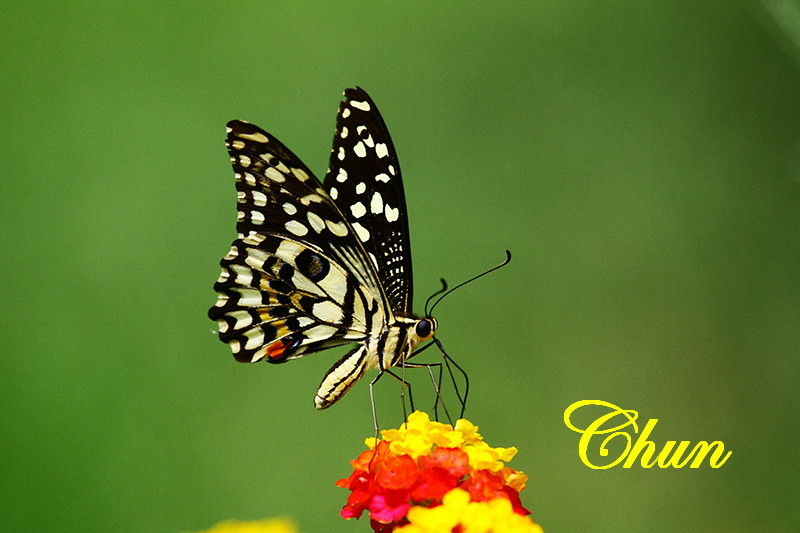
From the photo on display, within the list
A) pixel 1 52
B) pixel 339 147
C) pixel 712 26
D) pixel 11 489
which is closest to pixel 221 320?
pixel 339 147

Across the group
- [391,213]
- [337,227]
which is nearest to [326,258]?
[337,227]

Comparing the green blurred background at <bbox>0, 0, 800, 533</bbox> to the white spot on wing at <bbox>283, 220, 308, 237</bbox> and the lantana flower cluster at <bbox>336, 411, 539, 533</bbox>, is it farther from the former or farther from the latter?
the lantana flower cluster at <bbox>336, 411, 539, 533</bbox>

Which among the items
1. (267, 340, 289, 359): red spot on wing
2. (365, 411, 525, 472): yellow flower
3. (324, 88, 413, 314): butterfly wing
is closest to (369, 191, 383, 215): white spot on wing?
(324, 88, 413, 314): butterfly wing

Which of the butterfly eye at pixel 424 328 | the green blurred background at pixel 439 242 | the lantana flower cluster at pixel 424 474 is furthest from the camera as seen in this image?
the green blurred background at pixel 439 242

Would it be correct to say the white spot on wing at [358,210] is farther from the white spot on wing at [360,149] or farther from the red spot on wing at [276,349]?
the red spot on wing at [276,349]

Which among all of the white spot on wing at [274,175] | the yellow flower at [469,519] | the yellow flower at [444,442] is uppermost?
the white spot on wing at [274,175]

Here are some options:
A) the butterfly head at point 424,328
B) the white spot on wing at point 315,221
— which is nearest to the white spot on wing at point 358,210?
the white spot on wing at point 315,221
